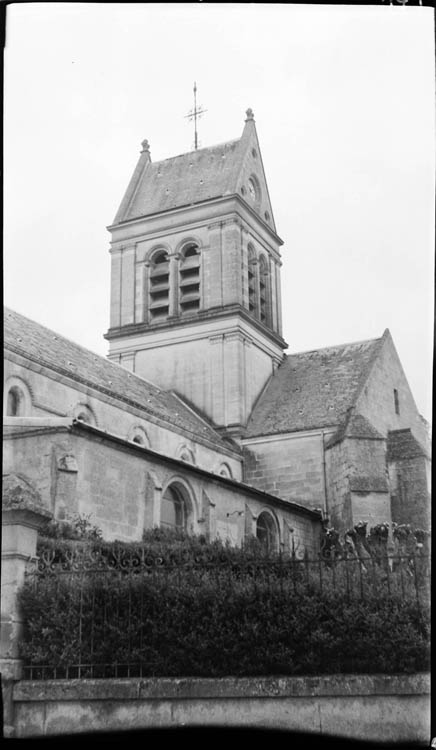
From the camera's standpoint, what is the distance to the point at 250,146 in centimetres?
3688

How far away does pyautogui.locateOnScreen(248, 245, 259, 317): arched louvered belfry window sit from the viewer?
1359 inches

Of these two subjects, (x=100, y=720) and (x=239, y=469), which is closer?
(x=100, y=720)

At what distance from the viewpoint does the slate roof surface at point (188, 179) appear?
35125 mm

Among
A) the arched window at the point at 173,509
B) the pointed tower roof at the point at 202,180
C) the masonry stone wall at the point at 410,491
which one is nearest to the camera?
the arched window at the point at 173,509

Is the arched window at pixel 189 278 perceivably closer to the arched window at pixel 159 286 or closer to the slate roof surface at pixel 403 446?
the arched window at pixel 159 286

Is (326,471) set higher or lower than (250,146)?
lower

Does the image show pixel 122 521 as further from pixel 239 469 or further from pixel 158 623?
pixel 239 469

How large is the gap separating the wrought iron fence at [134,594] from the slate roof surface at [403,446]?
19.0m

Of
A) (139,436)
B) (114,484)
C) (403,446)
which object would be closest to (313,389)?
(403,446)

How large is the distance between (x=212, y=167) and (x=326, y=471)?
14191mm

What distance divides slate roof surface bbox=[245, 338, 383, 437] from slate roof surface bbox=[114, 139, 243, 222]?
7245 mm

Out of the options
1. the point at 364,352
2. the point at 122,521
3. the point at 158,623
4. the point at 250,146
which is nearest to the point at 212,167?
the point at 250,146

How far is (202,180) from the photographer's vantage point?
35.8 metres

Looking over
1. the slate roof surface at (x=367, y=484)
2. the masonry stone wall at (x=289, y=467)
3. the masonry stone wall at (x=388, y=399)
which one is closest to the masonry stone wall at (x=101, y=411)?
the masonry stone wall at (x=289, y=467)
